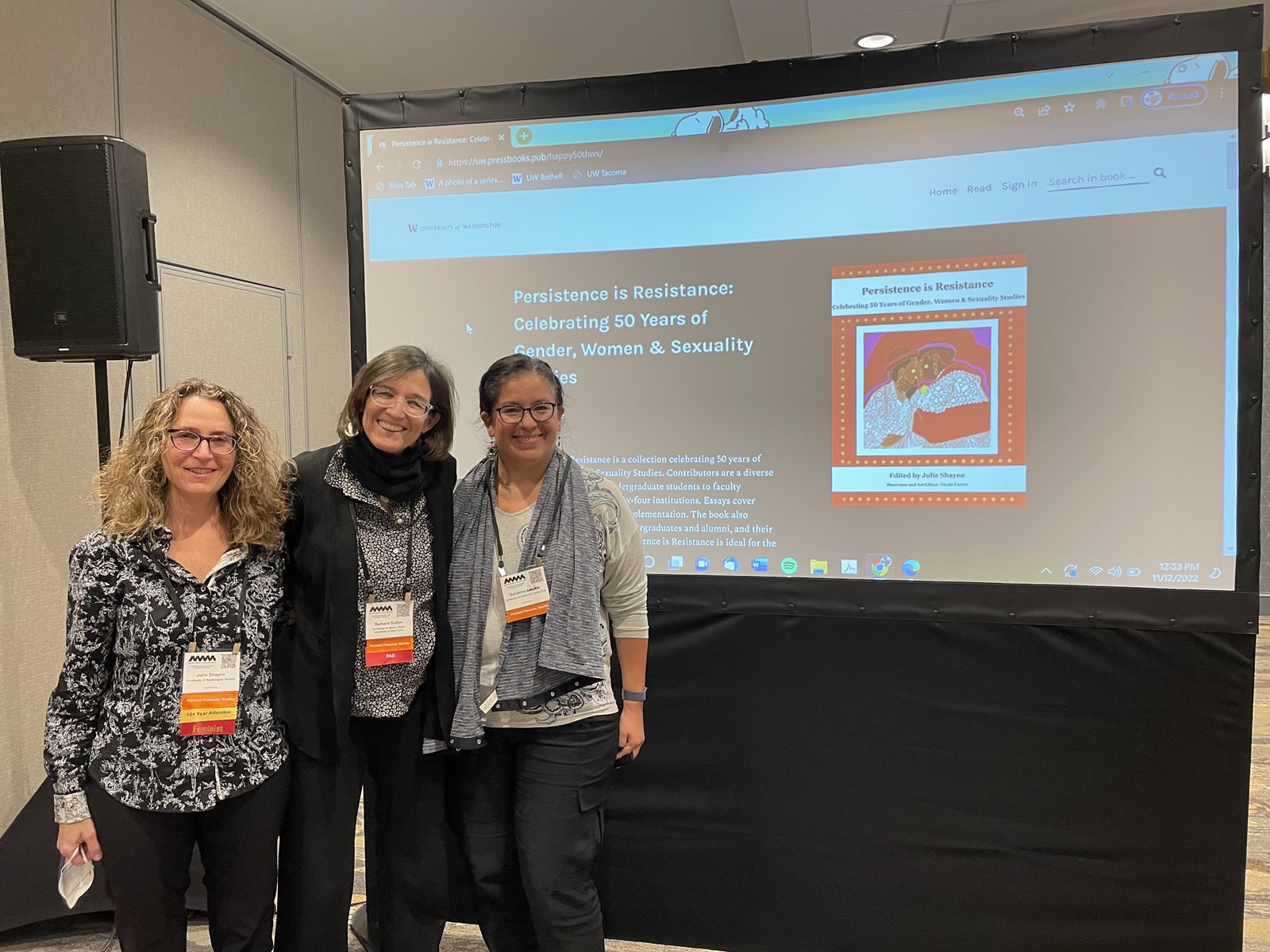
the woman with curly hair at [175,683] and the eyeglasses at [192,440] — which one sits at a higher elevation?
the eyeglasses at [192,440]

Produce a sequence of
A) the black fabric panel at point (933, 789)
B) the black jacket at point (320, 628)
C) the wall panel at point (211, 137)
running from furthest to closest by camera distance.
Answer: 1. the wall panel at point (211, 137)
2. the black fabric panel at point (933, 789)
3. the black jacket at point (320, 628)

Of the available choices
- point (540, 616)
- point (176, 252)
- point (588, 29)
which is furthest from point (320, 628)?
point (588, 29)

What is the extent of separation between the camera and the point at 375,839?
5.69ft

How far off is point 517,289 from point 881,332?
1.00 meters

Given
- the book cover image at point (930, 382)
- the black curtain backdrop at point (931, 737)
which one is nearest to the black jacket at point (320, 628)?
the black curtain backdrop at point (931, 737)

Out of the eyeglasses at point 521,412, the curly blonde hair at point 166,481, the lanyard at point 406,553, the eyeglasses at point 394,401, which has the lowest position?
the lanyard at point 406,553

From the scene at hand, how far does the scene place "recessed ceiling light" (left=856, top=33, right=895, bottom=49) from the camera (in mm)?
3273

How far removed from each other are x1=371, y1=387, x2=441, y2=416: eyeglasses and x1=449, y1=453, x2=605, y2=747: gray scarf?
0.24 m

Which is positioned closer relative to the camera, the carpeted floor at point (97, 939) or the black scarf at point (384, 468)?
the black scarf at point (384, 468)

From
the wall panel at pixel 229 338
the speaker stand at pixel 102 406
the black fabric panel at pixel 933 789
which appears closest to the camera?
the black fabric panel at pixel 933 789

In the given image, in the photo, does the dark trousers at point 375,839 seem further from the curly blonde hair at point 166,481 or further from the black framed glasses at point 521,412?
the black framed glasses at point 521,412

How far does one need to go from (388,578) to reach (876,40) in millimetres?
3117

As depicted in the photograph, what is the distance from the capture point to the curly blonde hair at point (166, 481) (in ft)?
4.72

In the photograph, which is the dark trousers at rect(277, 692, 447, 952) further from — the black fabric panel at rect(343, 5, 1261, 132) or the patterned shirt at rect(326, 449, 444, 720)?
the black fabric panel at rect(343, 5, 1261, 132)
